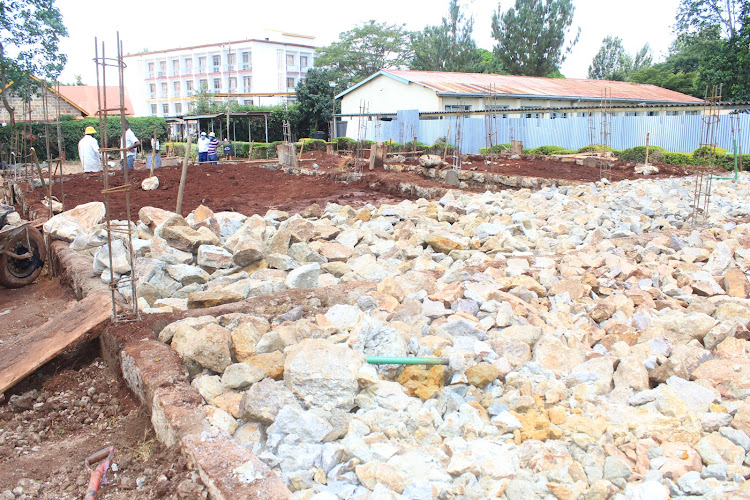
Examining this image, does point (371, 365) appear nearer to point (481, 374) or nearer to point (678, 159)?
point (481, 374)

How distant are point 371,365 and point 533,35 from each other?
141 ft

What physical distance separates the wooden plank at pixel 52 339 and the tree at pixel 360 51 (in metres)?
39.4

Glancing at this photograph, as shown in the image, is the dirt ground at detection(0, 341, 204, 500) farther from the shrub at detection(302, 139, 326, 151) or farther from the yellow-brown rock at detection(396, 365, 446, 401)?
the shrub at detection(302, 139, 326, 151)

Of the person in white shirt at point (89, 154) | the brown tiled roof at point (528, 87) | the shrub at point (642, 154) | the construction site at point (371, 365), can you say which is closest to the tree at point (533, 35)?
the brown tiled roof at point (528, 87)

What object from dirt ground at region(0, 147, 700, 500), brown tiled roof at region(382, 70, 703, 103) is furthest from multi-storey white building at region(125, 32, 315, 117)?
dirt ground at region(0, 147, 700, 500)

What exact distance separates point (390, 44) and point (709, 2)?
70.2ft

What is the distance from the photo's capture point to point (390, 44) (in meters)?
43.3

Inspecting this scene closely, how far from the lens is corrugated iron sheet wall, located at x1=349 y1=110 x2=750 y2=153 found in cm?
1961

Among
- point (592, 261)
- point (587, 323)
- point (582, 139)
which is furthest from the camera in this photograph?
point (582, 139)

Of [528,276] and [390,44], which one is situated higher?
[390,44]

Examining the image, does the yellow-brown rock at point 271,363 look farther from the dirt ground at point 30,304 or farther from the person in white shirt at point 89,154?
the person in white shirt at point 89,154

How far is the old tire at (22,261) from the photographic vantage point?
20.4 ft

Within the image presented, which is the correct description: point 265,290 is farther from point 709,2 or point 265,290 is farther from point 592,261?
point 709,2

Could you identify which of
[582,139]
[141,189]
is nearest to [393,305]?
[141,189]
